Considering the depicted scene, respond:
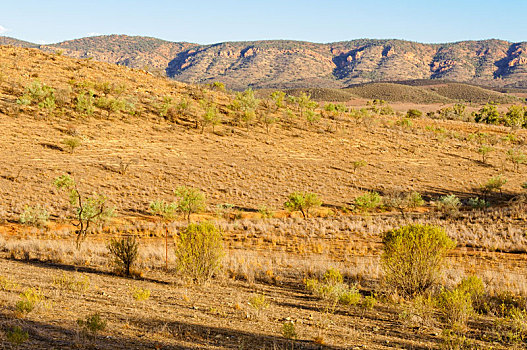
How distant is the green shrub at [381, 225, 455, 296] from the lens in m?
9.96

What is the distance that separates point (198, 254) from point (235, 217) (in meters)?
14.9

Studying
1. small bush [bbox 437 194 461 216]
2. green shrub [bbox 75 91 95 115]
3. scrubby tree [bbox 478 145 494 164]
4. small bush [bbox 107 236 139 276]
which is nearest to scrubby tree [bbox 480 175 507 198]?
small bush [bbox 437 194 461 216]

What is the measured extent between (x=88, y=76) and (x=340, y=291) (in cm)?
4905

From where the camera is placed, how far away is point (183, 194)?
977 inches

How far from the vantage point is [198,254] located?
10.5 m

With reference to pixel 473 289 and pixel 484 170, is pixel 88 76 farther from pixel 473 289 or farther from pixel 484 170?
pixel 473 289

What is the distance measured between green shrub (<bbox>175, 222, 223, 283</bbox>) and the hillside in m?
0.13

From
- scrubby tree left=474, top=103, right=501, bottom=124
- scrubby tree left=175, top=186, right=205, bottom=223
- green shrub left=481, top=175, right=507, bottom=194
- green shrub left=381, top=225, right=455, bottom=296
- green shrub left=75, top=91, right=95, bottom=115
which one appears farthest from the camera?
scrubby tree left=474, top=103, right=501, bottom=124

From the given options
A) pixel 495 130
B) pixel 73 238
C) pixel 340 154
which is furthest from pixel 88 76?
pixel 495 130

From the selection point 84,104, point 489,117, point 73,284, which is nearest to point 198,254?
point 73,284

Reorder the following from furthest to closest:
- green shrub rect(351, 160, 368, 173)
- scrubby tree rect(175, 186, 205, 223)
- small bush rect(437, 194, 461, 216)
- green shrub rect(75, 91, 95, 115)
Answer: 1. green shrub rect(75, 91, 95, 115)
2. green shrub rect(351, 160, 368, 173)
3. small bush rect(437, 194, 461, 216)
4. scrubby tree rect(175, 186, 205, 223)

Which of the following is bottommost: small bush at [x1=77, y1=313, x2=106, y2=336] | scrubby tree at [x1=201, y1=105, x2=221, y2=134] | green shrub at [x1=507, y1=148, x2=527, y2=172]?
small bush at [x1=77, y1=313, x2=106, y2=336]

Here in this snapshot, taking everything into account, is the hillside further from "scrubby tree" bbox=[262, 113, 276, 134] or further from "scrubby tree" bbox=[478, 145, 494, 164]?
"scrubby tree" bbox=[478, 145, 494, 164]

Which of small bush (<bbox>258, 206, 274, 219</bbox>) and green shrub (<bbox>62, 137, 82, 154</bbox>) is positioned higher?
green shrub (<bbox>62, 137, 82, 154</bbox>)
